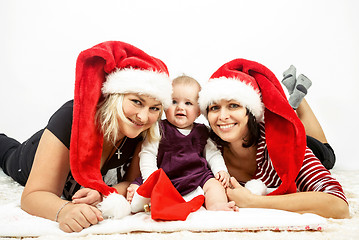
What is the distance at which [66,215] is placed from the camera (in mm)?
1194

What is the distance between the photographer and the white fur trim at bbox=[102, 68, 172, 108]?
1438mm


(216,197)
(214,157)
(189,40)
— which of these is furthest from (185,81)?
(189,40)

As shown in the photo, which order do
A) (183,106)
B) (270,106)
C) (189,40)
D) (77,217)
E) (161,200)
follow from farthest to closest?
(189,40) → (183,106) → (270,106) → (161,200) → (77,217)

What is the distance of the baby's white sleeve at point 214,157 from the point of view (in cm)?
167

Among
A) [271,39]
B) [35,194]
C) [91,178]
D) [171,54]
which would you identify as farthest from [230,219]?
[271,39]

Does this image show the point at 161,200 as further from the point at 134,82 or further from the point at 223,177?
the point at 134,82

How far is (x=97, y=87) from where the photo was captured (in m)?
1.43

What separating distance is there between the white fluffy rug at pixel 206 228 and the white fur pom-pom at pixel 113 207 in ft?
0.13

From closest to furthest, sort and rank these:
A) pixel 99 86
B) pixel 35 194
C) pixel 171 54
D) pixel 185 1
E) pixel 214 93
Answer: pixel 35 194
pixel 99 86
pixel 214 93
pixel 171 54
pixel 185 1

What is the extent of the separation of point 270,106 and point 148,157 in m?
0.67

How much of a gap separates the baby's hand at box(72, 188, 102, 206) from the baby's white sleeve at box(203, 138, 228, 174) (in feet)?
2.08

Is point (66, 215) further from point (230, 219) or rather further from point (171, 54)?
point (171, 54)

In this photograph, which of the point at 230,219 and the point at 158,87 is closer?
the point at 230,219

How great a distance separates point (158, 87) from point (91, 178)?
20.5 inches
